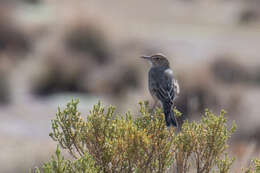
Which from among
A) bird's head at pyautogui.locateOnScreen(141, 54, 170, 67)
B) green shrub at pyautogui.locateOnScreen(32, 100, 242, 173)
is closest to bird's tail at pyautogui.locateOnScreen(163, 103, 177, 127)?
green shrub at pyautogui.locateOnScreen(32, 100, 242, 173)

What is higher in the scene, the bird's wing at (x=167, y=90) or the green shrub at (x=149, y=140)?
the bird's wing at (x=167, y=90)

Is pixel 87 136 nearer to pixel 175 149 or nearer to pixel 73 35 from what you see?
pixel 175 149

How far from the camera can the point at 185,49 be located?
101ft

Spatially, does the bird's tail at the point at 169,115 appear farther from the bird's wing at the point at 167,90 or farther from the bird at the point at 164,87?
the bird's wing at the point at 167,90

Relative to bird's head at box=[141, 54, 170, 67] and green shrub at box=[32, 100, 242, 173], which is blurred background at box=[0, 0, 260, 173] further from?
green shrub at box=[32, 100, 242, 173]

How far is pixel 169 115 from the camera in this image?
687 centimetres

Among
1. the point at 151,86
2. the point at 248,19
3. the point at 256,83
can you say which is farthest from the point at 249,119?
the point at 248,19

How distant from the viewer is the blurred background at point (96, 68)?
64.0ft

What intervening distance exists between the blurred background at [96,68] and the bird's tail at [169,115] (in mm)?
6476

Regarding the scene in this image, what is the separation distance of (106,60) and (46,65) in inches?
141

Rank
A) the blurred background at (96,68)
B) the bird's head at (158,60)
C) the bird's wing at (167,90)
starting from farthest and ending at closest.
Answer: the blurred background at (96,68) → the bird's head at (158,60) → the bird's wing at (167,90)

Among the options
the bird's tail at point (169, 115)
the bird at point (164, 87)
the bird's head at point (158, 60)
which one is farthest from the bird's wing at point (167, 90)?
the bird's head at point (158, 60)

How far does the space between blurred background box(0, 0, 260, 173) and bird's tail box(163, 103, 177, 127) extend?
21.2 ft

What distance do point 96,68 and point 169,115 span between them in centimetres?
2057
